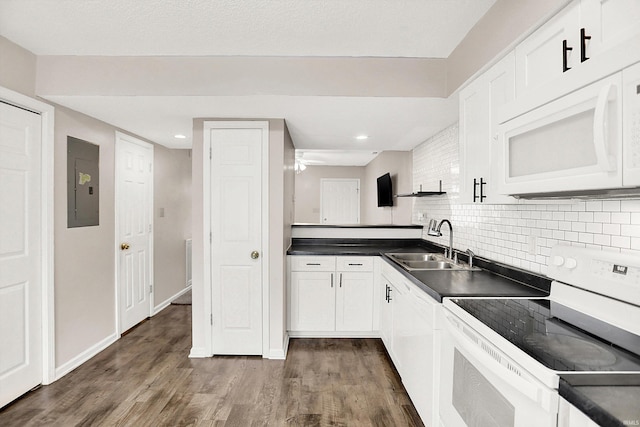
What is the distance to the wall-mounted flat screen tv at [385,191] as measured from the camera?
518 cm

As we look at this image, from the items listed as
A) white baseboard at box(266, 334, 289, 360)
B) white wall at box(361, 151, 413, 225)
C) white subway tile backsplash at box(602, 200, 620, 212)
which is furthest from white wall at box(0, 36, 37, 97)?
white wall at box(361, 151, 413, 225)

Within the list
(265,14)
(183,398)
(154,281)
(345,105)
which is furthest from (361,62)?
(154,281)

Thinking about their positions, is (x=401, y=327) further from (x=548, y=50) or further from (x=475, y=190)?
(x=548, y=50)

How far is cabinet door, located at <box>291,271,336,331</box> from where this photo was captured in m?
3.43

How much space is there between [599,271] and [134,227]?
4.00 meters

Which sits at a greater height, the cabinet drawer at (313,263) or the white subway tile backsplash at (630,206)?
the white subway tile backsplash at (630,206)

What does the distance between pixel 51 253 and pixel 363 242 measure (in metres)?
2.98

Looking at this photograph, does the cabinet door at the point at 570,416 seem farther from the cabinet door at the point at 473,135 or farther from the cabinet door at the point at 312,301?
the cabinet door at the point at 312,301

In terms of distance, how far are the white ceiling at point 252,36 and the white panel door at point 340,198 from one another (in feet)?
15.9

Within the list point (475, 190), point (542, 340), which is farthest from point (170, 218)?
point (542, 340)

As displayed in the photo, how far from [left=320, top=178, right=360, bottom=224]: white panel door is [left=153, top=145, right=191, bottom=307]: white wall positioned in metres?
3.51

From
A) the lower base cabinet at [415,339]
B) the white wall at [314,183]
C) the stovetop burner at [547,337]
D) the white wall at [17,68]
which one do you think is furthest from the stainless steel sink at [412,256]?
the white wall at [314,183]

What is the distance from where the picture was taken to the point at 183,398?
94.2 inches

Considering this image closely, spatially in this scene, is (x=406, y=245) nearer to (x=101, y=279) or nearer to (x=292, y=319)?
(x=292, y=319)
